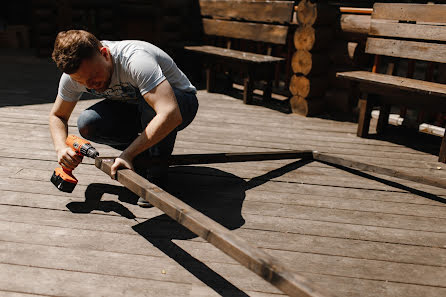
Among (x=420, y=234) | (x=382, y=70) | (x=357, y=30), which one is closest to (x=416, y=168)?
(x=420, y=234)

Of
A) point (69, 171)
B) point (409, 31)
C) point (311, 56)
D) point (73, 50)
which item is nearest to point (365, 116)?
point (409, 31)

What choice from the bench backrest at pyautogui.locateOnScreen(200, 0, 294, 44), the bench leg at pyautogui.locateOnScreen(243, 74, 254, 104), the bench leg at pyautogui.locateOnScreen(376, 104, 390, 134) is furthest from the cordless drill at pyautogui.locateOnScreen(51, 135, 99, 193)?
the bench backrest at pyautogui.locateOnScreen(200, 0, 294, 44)

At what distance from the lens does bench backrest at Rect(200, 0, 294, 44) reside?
626 cm

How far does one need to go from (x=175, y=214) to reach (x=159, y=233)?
53 centimetres

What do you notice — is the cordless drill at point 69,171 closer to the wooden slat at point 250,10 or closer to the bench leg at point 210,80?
the wooden slat at point 250,10

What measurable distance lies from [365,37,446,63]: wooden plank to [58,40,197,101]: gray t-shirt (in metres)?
2.84

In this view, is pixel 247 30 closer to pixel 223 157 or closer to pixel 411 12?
pixel 411 12

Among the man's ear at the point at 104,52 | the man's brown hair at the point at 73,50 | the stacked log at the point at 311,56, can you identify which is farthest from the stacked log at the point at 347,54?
the man's brown hair at the point at 73,50

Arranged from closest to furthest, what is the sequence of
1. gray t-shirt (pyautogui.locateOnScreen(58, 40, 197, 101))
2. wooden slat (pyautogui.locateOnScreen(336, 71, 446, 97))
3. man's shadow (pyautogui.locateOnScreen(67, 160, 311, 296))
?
1. man's shadow (pyautogui.locateOnScreen(67, 160, 311, 296))
2. gray t-shirt (pyautogui.locateOnScreen(58, 40, 197, 101))
3. wooden slat (pyautogui.locateOnScreen(336, 71, 446, 97))

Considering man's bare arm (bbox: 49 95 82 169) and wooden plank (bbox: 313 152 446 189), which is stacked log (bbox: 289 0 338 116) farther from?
man's bare arm (bbox: 49 95 82 169)

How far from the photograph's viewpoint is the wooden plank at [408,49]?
4.43 m

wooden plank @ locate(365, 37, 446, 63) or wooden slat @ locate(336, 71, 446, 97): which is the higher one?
wooden plank @ locate(365, 37, 446, 63)

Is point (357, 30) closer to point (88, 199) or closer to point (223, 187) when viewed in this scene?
point (223, 187)

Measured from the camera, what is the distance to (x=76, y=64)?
2.32 metres
